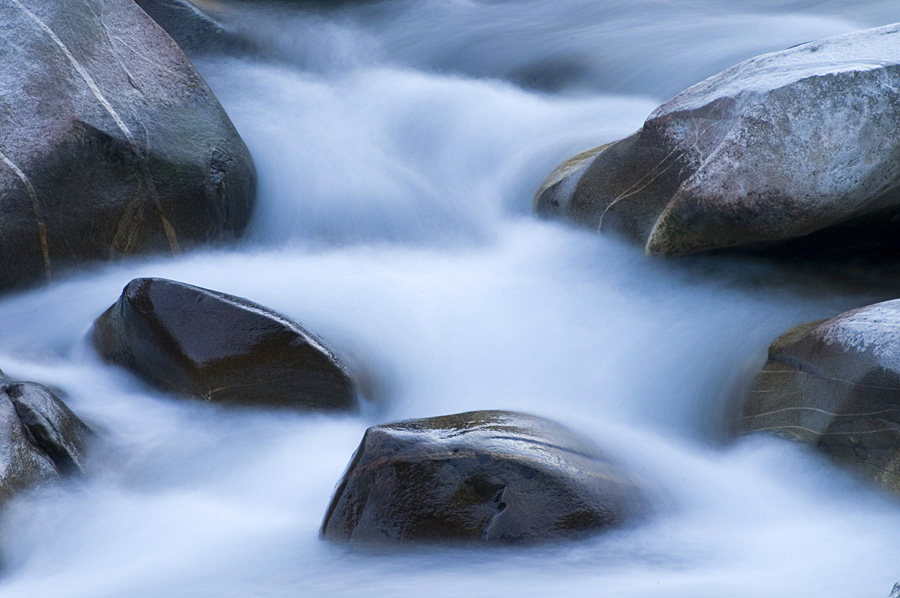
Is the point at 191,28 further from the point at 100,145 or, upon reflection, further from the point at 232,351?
the point at 232,351

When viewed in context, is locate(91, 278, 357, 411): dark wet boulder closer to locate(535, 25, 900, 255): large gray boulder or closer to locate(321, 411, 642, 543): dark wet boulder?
locate(321, 411, 642, 543): dark wet boulder

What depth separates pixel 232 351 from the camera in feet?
12.6

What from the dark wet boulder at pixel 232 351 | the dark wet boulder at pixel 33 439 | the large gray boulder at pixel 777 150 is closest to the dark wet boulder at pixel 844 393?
the large gray boulder at pixel 777 150

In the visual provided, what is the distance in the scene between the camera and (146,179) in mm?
5012

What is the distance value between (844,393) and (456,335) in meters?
1.89

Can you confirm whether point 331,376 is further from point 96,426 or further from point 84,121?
point 84,121

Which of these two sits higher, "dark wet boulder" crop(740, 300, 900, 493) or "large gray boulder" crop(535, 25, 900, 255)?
"large gray boulder" crop(535, 25, 900, 255)

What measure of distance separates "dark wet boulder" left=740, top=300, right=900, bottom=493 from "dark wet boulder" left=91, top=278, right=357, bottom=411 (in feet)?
5.93

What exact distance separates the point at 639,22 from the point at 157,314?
5819 millimetres

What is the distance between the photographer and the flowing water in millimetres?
2928

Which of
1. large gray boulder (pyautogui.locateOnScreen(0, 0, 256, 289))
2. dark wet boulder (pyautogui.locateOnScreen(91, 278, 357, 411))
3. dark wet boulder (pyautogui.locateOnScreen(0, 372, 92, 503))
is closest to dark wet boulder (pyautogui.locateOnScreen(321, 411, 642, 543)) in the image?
dark wet boulder (pyautogui.locateOnScreen(91, 278, 357, 411))

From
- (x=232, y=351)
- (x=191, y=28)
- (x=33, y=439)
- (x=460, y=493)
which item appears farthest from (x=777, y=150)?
(x=191, y=28)

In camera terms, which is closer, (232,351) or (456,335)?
(232,351)

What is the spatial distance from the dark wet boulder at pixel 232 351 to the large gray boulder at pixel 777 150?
1.97m
